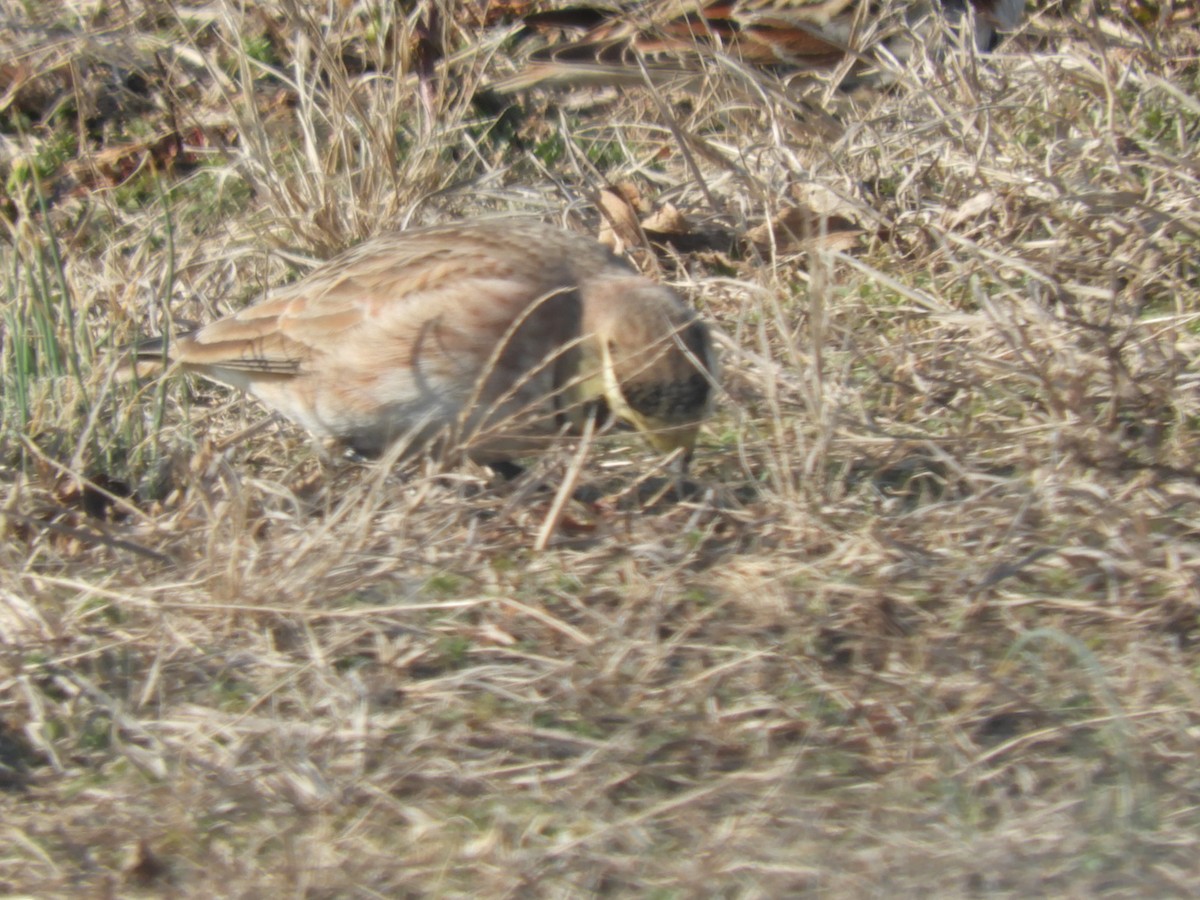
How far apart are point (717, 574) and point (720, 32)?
3302 mm

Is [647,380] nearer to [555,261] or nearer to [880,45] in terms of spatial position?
[555,261]

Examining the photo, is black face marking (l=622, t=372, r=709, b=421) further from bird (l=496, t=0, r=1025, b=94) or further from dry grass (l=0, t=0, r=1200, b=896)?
bird (l=496, t=0, r=1025, b=94)

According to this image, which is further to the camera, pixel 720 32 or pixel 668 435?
pixel 720 32

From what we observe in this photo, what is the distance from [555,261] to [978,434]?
4.01 ft

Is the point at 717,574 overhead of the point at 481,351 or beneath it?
beneath

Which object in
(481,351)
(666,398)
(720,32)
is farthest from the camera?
(720,32)

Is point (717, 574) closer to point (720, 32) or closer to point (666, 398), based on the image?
point (666, 398)

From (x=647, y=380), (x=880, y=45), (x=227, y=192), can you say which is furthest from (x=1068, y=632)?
(x=227, y=192)

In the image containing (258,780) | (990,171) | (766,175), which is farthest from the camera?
(766,175)

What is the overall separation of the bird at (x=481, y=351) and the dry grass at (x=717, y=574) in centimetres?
15

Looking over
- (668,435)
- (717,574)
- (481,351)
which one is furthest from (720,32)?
(717,574)

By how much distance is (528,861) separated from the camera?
258cm

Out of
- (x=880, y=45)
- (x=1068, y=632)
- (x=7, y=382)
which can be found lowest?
(x=1068, y=632)

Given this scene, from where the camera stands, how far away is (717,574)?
11.4 feet
